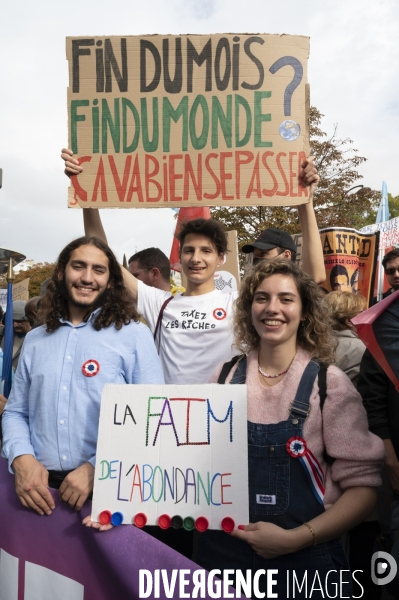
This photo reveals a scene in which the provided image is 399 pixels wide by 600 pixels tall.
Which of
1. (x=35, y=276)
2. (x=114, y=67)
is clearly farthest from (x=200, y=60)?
(x=35, y=276)

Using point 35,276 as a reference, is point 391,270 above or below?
below

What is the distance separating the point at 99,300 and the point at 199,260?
75 cm

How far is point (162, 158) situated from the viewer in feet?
11.1

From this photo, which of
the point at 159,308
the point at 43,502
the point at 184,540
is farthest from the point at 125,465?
the point at 159,308

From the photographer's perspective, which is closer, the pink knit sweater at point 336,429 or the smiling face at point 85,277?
the pink knit sweater at point 336,429

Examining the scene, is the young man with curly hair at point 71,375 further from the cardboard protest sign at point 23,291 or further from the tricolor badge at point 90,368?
the cardboard protest sign at point 23,291

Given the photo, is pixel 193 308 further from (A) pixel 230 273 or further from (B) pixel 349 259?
(B) pixel 349 259

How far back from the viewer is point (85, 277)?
257 cm

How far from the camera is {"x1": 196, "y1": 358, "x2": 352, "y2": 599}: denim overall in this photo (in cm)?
190

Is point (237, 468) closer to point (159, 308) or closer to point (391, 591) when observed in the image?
point (391, 591)

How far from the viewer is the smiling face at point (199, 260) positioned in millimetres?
3127

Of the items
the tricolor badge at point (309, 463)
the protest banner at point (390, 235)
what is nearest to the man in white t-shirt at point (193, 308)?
the tricolor badge at point (309, 463)

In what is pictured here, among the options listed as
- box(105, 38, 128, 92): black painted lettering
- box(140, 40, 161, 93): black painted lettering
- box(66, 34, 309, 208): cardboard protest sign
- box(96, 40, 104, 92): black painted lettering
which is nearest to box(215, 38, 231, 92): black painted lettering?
box(66, 34, 309, 208): cardboard protest sign

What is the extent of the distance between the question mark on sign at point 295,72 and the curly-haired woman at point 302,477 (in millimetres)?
1713
